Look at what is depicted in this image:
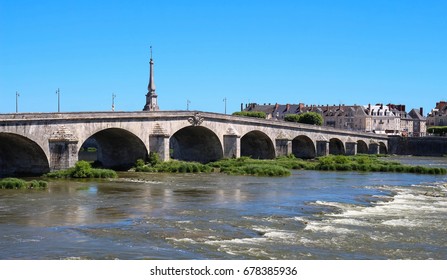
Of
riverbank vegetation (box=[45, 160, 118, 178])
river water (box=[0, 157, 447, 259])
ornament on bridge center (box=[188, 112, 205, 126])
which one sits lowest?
river water (box=[0, 157, 447, 259])

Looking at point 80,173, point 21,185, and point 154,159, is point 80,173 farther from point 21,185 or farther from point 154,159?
point 154,159

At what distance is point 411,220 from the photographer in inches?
879

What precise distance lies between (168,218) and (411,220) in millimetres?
8669

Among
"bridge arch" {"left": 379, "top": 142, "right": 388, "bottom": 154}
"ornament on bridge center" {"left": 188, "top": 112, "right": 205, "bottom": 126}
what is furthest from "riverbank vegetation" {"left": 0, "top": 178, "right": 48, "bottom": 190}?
"bridge arch" {"left": 379, "top": 142, "right": 388, "bottom": 154}

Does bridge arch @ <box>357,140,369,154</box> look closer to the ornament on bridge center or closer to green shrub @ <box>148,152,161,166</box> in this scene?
the ornament on bridge center

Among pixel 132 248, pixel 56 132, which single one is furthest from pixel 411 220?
pixel 56 132

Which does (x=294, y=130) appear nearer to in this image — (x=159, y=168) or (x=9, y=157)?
(x=159, y=168)

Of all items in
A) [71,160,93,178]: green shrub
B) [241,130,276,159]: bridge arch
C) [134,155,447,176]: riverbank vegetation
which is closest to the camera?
[71,160,93,178]: green shrub

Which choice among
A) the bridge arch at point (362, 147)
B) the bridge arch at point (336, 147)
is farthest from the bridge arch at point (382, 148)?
the bridge arch at point (336, 147)

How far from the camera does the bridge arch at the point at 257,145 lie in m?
65.0

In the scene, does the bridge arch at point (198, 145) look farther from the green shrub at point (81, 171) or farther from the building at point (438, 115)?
the building at point (438, 115)

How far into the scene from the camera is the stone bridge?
124 feet

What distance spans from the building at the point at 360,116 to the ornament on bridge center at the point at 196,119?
7581 cm

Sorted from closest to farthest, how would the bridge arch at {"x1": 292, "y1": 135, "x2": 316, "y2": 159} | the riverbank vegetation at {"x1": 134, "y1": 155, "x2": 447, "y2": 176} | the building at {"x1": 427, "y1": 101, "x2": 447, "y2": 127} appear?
1. the riverbank vegetation at {"x1": 134, "y1": 155, "x2": 447, "y2": 176}
2. the bridge arch at {"x1": 292, "y1": 135, "x2": 316, "y2": 159}
3. the building at {"x1": 427, "y1": 101, "x2": 447, "y2": 127}
